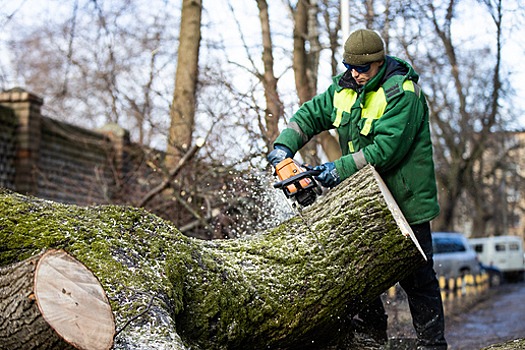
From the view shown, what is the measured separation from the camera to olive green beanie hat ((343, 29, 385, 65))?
438 cm

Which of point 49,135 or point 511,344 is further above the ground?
point 49,135

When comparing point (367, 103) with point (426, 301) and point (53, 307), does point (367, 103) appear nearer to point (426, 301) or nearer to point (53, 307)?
point (426, 301)

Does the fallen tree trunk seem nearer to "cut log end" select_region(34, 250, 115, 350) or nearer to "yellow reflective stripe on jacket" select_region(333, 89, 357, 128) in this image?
"cut log end" select_region(34, 250, 115, 350)

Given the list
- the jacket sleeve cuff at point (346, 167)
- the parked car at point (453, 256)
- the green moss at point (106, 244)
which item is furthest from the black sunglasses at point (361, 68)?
the parked car at point (453, 256)

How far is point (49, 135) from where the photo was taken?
11.4m

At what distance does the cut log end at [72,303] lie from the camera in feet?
8.72

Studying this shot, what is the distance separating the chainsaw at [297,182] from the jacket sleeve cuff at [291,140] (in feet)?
0.97

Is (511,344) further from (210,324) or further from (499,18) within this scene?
(499,18)

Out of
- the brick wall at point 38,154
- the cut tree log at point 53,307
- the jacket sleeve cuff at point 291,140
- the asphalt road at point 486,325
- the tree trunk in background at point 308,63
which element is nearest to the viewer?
the cut tree log at point 53,307

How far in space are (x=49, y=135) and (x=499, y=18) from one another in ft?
28.5

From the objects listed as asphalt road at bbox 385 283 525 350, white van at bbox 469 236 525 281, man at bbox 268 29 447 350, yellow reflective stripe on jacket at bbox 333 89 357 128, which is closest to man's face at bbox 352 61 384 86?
man at bbox 268 29 447 350

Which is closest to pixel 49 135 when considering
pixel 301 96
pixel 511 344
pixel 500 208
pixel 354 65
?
pixel 301 96

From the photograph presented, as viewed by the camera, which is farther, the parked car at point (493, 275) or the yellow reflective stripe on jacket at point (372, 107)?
the parked car at point (493, 275)

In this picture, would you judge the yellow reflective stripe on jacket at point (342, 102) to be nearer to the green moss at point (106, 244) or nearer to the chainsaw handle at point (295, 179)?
the chainsaw handle at point (295, 179)
